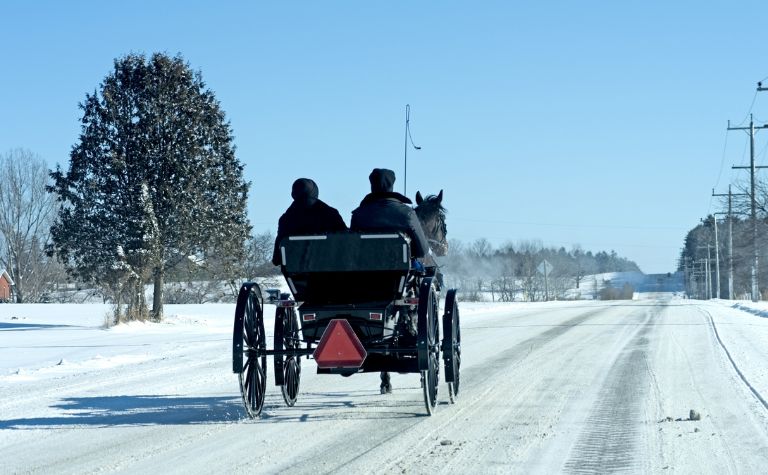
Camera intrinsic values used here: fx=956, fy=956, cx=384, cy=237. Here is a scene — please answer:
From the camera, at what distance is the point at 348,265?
9328 mm

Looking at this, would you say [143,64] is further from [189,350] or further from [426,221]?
[426,221]

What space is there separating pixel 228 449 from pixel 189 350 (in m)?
11.2

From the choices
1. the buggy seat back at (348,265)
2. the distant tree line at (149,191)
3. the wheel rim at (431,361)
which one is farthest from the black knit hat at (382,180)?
the distant tree line at (149,191)

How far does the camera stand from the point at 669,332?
2333 centimetres

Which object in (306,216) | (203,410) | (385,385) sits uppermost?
(306,216)

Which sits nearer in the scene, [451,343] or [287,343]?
[451,343]

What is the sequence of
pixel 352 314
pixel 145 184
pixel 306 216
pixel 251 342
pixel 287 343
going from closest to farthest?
pixel 352 314 → pixel 251 342 → pixel 306 216 → pixel 287 343 → pixel 145 184

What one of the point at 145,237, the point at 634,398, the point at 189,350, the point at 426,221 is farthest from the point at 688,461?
the point at 145,237

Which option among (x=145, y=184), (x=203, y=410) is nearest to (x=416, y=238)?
(x=203, y=410)

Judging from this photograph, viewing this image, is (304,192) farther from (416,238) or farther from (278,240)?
(416,238)

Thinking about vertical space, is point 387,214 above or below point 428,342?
→ above

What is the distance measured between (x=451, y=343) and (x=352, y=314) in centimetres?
104

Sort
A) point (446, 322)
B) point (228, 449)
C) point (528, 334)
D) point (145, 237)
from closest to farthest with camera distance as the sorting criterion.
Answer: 1. point (228, 449)
2. point (446, 322)
3. point (528, 334)
4. point (145, 237)

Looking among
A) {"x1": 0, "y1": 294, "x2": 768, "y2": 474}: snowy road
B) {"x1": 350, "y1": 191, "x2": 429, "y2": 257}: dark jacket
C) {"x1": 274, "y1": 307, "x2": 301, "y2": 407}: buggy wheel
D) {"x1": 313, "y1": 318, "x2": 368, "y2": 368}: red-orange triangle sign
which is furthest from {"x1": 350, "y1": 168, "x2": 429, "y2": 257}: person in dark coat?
{"x1": 0, "y1": 294, "x2": 768, "y2": 474}: snowy road
